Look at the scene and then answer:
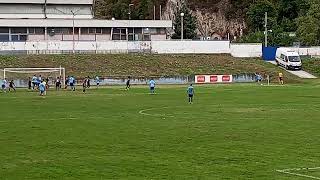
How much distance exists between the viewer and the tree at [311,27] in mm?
133750

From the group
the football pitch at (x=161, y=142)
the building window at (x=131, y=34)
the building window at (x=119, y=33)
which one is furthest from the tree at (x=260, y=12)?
the football pitch at (x=161, y=142)

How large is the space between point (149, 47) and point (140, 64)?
1328 centimetres

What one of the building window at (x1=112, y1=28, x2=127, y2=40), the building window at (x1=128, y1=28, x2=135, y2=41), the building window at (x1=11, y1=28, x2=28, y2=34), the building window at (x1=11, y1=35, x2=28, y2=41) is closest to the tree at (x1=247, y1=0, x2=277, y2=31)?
the building window at (x1=128, y1=28, x2=135, y2=41)

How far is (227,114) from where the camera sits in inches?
1789

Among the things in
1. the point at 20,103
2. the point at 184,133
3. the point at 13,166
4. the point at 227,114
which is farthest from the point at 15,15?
the point at 13,166

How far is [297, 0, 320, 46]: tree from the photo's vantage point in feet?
439

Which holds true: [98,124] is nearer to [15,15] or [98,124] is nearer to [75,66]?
[75,66]

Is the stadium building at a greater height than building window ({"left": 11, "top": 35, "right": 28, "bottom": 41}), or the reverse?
the stadium building

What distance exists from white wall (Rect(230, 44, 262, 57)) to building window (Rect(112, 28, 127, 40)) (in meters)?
26.5

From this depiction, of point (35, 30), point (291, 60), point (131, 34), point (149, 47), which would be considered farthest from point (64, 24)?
point (291, 60)

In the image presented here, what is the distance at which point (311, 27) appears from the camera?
13475 centimetres

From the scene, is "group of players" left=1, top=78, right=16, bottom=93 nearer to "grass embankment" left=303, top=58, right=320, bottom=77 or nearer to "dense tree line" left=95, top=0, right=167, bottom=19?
"grass embankment" left=303, top=58, right=320, bottom=77

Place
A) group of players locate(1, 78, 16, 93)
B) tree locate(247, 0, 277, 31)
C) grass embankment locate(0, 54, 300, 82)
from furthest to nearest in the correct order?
1. tree locate(247, 0, 277, 31)
2. grass embankment locate(0, 54, 300, 82)
3. group of players locate(1, 78, 16, 93)

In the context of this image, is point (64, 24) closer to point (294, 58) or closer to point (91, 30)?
point (91, 30)
